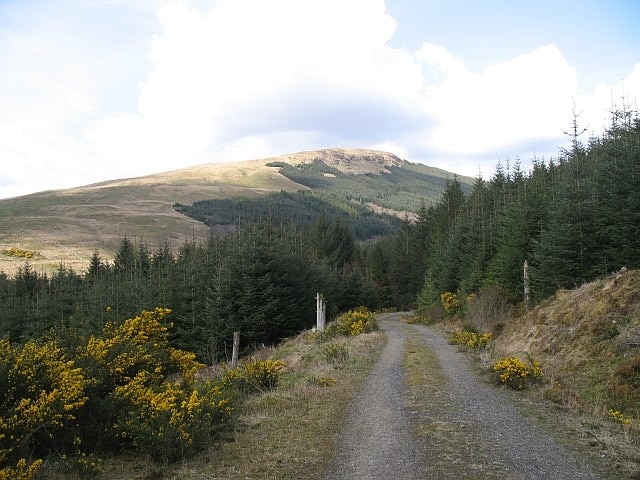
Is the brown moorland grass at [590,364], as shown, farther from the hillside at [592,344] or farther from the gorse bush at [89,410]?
the gorse bush at [89,410]

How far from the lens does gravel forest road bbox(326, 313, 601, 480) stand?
6.41 meters

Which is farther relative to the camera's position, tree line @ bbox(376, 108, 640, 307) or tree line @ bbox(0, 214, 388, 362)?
tree line @ bbox(0, 214, 388, 362)

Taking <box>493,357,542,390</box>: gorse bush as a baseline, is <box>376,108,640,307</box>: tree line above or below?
above

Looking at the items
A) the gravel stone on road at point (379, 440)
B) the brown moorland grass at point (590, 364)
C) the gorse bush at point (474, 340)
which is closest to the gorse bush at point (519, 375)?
the brown moorland grass at point (590, 364)

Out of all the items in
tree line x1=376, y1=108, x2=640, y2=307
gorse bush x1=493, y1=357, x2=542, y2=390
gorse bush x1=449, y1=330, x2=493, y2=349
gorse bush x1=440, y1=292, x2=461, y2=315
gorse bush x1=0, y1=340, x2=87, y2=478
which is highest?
tree line x1=376, y1=108, x2=640, y2=307

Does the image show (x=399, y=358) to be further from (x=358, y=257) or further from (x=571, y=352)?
(x=358, y=257)

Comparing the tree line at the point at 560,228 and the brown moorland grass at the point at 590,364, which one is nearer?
the brown moorland grass at the point at 590,364

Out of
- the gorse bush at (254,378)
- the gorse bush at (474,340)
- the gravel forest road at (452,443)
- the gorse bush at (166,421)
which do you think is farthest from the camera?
the gorse bush at (474,340)

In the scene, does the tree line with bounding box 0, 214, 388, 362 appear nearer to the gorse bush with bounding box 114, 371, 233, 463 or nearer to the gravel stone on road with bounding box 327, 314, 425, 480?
the gravel stone on road with bounding box 327, 314, 425, 480

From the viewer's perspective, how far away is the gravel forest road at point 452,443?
6.41 m

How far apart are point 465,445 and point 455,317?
30.3 metres

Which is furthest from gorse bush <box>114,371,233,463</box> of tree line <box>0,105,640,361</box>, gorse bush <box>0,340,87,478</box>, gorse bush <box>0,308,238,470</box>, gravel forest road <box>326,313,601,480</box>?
tree line <box>0,105,640,361</box>

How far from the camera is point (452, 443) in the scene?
24.9ft

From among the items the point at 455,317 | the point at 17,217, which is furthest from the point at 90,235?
the point at 455,317
